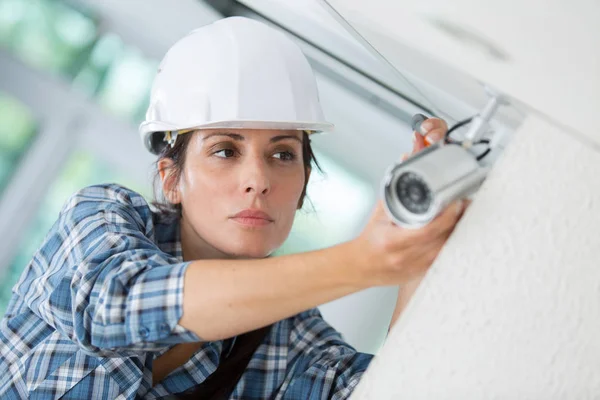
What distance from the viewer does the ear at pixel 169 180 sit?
3.71 feet

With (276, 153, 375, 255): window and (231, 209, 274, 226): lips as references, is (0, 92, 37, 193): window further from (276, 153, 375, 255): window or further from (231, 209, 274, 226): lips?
(231, 209, 274, 226): lips

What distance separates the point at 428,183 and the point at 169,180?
75 cm

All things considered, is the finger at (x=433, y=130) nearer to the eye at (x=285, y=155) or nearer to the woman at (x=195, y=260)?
the woman at (x=195, y=260)

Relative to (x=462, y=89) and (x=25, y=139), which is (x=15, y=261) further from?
(x=462, y=89)

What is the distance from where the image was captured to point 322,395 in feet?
3.55

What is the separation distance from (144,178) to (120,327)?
1287 millimetres

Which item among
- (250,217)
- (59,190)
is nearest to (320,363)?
(250,217)

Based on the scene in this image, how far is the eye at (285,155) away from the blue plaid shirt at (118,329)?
23 cm

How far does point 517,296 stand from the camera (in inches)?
18.6

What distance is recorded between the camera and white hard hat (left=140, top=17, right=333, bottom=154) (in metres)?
1.02

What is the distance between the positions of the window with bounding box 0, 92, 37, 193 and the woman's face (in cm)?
109

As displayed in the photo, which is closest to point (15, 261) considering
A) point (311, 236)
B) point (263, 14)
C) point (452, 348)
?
point (311, 236)

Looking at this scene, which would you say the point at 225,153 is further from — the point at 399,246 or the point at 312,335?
the point at 399,246

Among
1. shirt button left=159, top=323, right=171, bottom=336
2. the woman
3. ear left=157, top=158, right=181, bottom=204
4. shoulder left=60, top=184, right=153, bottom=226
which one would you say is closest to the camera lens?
the woman
